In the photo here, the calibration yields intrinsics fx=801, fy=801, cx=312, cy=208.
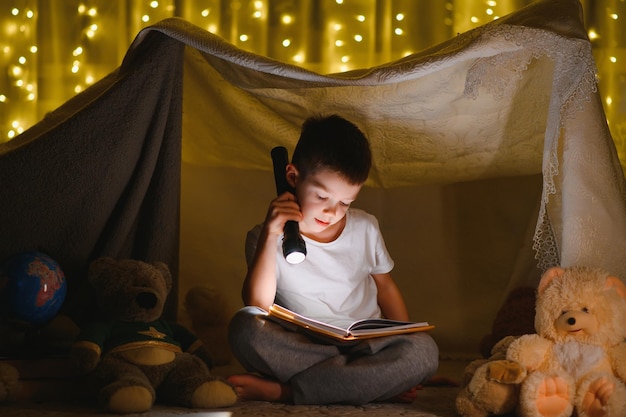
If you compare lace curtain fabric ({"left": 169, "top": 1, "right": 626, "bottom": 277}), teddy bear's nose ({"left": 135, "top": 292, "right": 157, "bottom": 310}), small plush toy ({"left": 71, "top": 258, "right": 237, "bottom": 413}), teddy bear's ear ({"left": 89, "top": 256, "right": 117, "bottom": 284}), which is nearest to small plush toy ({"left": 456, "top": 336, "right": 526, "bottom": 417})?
Result: lace curtain fabric ({"left": 169, "top": 1, "right": 626, "bottom": 277})

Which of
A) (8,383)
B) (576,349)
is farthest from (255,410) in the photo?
(576,349)

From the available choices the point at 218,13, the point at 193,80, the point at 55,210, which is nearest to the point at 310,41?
the point at 218,13

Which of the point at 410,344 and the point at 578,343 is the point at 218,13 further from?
the point at 578,343

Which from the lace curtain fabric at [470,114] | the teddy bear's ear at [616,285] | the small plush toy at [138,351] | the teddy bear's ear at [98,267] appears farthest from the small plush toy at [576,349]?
the teddy bear's ear at [98,267]

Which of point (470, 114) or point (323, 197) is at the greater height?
point (470, 114)

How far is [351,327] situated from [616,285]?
1.49 feet

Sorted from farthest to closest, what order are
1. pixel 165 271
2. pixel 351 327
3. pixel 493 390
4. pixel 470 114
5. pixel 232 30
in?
pixel 232 30 < pixel 470 114 < pixel 165 271 < pixel 351 327 < pixel 493 390

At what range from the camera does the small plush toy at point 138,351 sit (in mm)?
1349

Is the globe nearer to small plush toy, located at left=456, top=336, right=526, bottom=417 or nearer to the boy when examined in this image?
the boy

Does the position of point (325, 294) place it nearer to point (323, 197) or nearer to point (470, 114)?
point (323, 197)

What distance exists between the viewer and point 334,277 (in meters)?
1.69

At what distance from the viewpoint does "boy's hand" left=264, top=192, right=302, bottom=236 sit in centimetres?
155

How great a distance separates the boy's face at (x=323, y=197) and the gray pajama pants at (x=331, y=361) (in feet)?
0.76

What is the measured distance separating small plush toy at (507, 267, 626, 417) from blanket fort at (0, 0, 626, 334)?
127mm
